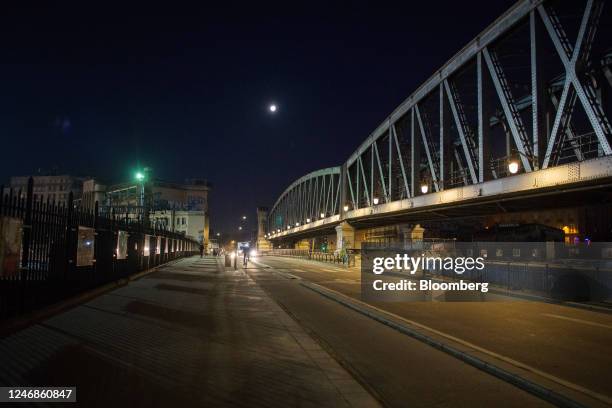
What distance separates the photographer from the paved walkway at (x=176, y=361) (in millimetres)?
5527

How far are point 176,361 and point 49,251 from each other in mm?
5538

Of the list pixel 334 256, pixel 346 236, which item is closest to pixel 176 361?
pixel 334 256

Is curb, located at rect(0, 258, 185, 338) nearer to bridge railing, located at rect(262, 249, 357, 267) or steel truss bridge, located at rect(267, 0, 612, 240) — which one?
steel truss bridge, located at rect(267, 0, 612, 240)

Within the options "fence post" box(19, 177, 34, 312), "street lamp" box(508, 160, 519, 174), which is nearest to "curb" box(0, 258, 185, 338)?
"fence post" box(19, 177, 34, 312)

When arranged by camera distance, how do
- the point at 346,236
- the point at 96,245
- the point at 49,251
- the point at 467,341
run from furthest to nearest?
1. the point at 346,236
2. the point at 96,245
3. the point at 49,251
4. the point at 467,341

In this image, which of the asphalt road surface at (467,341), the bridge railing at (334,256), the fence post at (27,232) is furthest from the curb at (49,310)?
the bridge railing at (334,256)

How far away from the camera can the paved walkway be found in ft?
18.1

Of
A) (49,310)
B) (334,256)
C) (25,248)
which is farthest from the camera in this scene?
(334,256)

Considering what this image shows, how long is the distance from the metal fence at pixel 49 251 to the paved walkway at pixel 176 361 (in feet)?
2.48

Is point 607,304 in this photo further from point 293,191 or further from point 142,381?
point 293,191

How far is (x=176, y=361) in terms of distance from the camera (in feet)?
23.0

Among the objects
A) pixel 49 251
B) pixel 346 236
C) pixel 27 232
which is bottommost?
pixel 49 251

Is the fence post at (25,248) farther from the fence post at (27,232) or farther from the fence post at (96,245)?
the fence post at (96,245)

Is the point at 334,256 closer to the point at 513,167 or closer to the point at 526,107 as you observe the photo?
the point at 526,107
